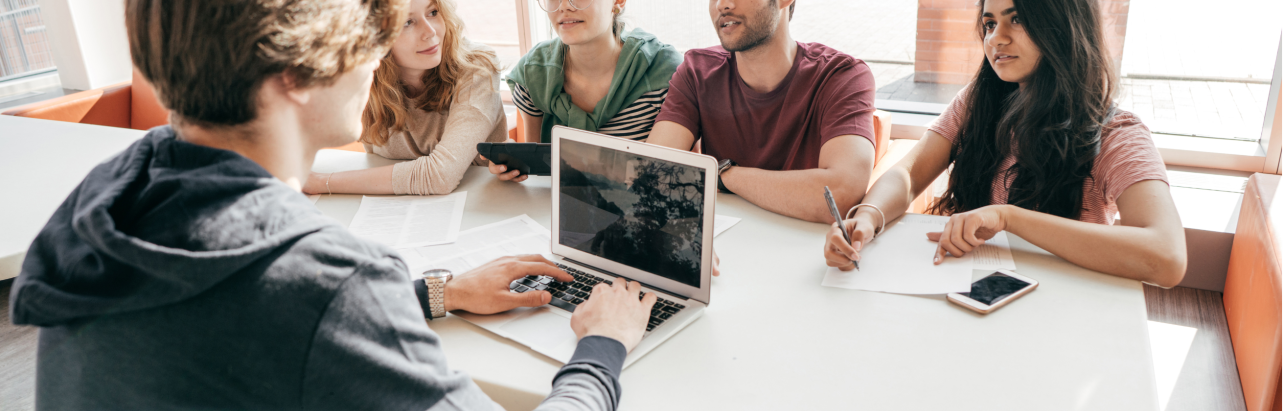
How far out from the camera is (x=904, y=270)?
4.32ft

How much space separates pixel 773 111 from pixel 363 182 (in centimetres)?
106

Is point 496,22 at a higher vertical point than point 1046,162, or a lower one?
higher

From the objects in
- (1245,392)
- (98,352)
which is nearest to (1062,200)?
(1245,392)

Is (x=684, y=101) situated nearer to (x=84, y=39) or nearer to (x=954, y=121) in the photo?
(x=954, y=121)

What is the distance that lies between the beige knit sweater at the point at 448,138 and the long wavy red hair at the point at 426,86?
0.03 meters

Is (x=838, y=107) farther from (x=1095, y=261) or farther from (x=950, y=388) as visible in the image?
(x=950, y=388)

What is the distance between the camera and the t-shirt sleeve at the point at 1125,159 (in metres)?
1.40

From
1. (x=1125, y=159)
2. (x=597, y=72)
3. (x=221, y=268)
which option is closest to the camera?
(x=221, y=268)

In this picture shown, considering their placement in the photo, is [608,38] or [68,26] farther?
[68,26]

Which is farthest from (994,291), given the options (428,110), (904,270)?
(428,110)

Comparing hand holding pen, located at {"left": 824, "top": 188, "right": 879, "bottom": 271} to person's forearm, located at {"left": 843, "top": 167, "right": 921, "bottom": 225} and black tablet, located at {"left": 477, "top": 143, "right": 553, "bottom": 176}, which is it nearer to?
person's forearm, located at {"left": 843, "top": 167, "right": 921, "bottom": 225}

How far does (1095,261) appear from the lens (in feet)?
4.21

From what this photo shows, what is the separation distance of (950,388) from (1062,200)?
2.83ft

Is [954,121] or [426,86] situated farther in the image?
[426,86]
